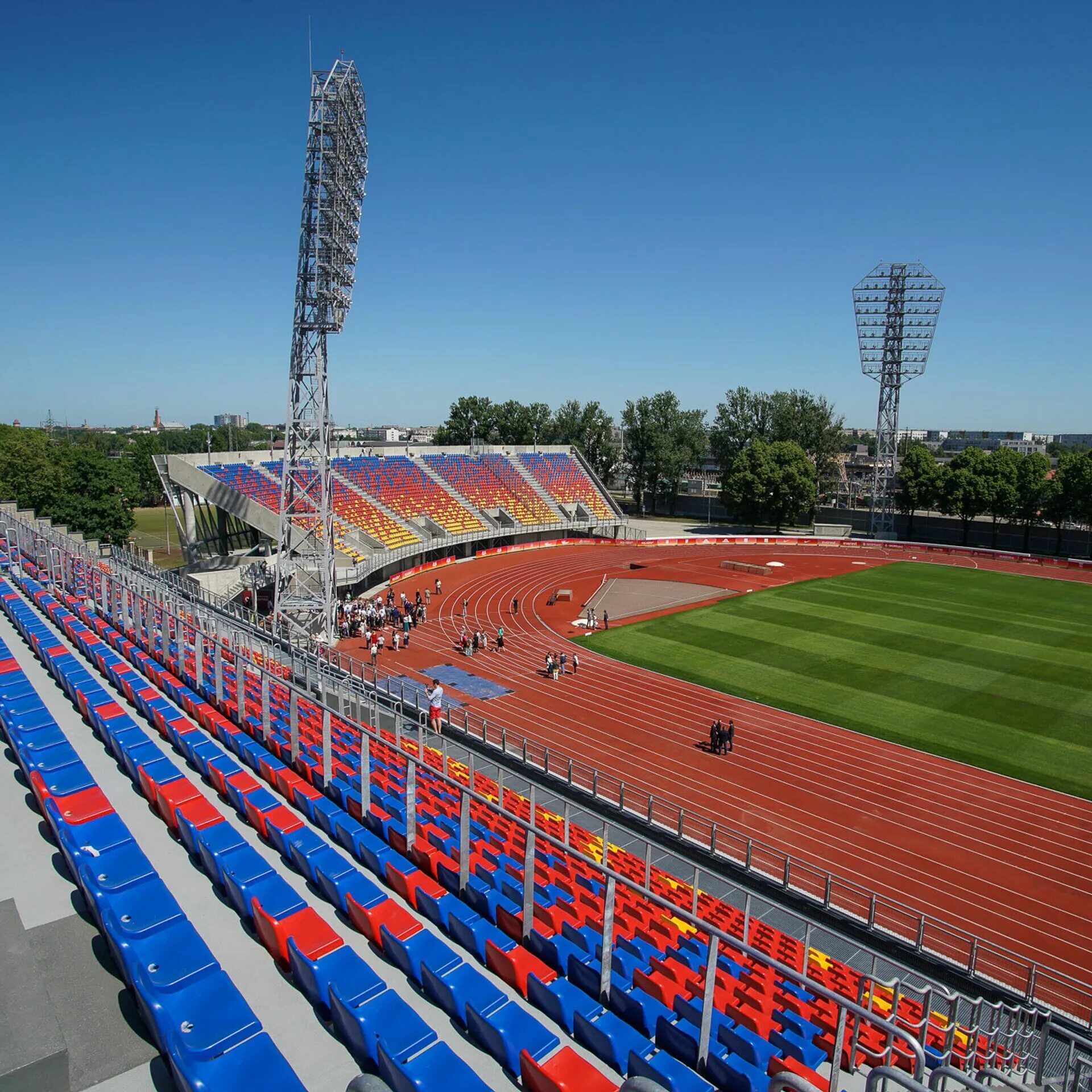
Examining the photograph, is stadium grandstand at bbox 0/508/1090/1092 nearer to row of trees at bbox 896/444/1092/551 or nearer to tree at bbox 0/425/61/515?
tree at bbox 0/425/61/515

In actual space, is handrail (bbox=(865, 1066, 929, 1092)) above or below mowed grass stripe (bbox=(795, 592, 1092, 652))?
above

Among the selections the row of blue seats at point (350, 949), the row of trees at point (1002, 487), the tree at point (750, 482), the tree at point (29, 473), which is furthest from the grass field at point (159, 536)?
the row of trees at point (1002, 487)

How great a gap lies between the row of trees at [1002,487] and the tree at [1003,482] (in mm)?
45

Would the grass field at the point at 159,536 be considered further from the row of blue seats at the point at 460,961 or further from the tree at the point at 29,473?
the row of blue seats at the point at 460,961

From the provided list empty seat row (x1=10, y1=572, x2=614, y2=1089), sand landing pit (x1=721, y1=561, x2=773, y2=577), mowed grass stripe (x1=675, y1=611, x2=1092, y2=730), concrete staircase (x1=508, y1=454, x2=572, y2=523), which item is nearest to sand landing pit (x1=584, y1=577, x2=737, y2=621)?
mowed grass stripe (x1=675, y1=611, x2=1092, y2=730)

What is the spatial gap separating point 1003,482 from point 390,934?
62.7 m

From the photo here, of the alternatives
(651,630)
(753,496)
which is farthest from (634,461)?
(651,630)

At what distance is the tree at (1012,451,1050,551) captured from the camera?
54.9 meters

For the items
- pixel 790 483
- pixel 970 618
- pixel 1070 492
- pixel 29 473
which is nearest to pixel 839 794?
pixel 970 618

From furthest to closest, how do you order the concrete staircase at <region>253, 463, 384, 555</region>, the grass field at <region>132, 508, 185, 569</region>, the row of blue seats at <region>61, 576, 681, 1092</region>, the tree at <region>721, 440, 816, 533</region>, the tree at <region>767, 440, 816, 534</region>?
the tree at <region>721, 440, 816, 533</region> → the tree at <region>767, 440, 816, 534</region> → the grass field at <region>132, 508, 185, 569</region> → the concrete staircase at <region>253, 463, 384, 555</region> → the row of blue seats at <region>61, 576, 681, 1092</region>

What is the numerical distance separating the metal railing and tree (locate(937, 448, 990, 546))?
51732 millimetres

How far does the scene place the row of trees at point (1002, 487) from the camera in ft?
173

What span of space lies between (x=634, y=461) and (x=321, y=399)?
175 feet

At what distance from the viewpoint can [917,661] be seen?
2784 cm
